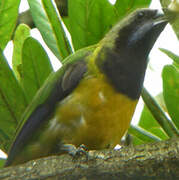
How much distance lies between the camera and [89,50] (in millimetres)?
3148

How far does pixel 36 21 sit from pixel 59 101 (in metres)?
0.61

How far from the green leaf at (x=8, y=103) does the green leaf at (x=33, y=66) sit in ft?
0.23

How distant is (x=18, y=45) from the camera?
3465 mm

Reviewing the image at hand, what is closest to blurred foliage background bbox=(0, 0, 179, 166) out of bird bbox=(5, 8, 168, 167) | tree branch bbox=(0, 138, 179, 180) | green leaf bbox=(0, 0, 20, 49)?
green leaf bbox=(0, 0, 20, 49)

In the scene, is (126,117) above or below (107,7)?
below

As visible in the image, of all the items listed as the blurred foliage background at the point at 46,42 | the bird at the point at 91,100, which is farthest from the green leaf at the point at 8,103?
the bird at the point at 91,100

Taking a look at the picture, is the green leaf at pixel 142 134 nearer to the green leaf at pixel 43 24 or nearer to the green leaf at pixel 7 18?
the green leaf at pixel 43 24

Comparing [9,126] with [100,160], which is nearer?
[100,160]

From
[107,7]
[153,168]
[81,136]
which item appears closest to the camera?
[153,168]

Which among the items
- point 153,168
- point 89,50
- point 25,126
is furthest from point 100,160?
point 89,50

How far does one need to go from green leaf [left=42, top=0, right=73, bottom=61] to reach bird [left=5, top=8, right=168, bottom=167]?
4.5 inches

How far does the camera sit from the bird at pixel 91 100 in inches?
112

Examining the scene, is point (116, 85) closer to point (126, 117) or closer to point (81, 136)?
point (126, 117)

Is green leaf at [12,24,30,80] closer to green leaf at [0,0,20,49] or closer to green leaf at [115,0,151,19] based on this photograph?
green leaf at [0,0,20,49]
